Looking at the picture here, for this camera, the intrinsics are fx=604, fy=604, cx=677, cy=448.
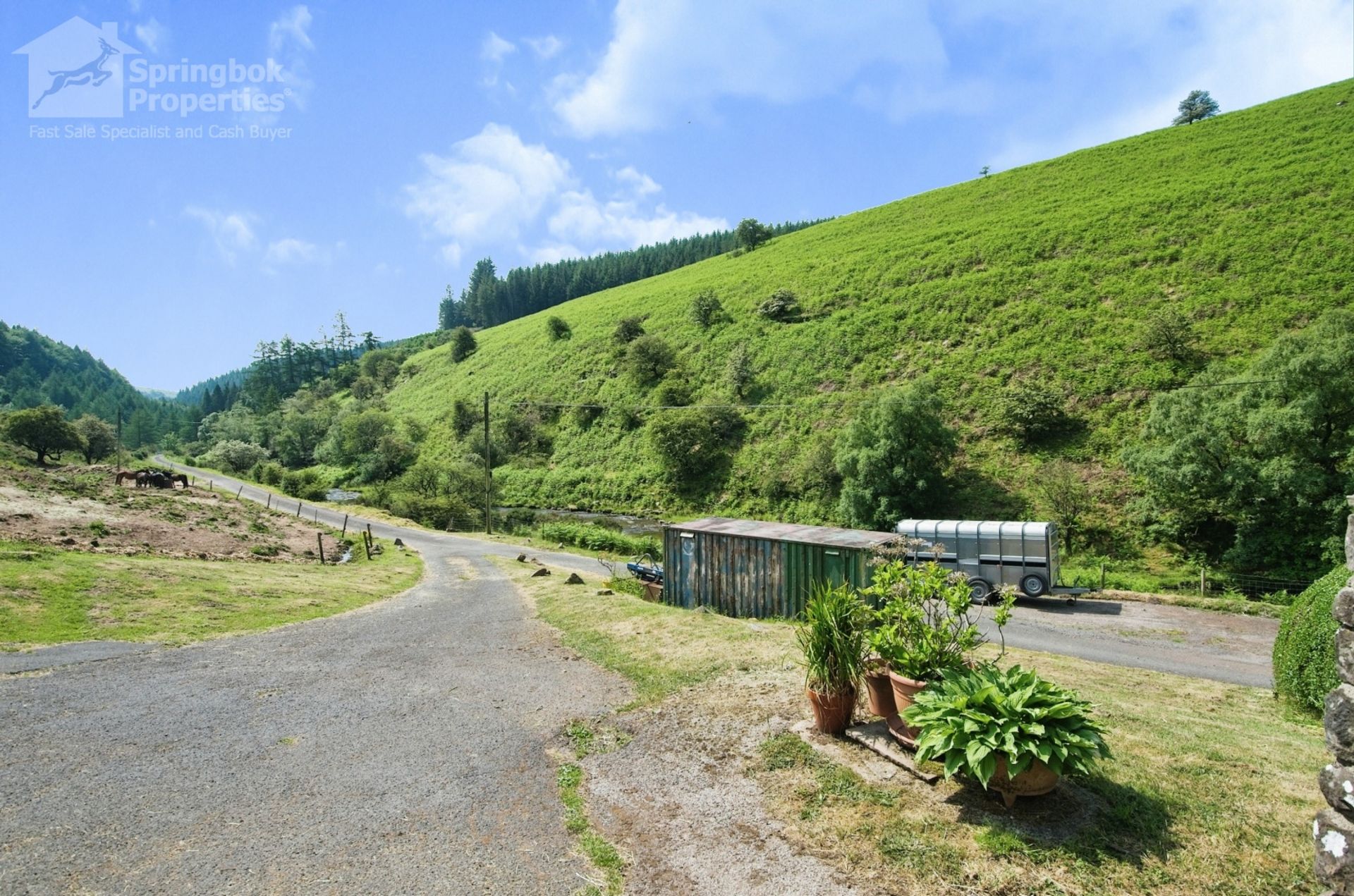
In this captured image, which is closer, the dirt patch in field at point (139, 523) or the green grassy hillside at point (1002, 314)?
the dirt patch in field at point (139, 523)

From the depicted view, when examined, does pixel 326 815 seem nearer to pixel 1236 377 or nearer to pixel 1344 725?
pixel 1344 725

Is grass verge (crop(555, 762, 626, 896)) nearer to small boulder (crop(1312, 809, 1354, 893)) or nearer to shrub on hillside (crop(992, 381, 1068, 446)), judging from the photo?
small boulder (crop(1312, 809, 1354, 893))

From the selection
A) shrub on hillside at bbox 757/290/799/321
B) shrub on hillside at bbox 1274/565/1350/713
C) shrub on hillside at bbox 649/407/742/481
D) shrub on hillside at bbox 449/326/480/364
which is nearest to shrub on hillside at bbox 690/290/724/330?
shrub on hillside at bbox 757/290/799/321

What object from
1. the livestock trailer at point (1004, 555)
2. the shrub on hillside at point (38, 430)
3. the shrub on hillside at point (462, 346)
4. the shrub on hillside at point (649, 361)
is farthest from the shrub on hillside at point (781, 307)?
the shrub on hillside at point (38, 430)

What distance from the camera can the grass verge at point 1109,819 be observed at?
4238 millimetres

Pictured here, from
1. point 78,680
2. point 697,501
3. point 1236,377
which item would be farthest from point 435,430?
point 1236,377

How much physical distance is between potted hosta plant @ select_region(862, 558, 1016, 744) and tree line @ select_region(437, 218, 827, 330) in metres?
114

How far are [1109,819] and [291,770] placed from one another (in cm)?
788

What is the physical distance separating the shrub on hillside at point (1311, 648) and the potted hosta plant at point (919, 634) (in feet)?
20.1

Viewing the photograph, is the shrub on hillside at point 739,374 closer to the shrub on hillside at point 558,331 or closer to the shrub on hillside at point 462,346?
the shrub on hillside at point 558,331

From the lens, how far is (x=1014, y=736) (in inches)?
184

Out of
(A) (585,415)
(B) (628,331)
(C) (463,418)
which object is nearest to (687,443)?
(A) (585,415)

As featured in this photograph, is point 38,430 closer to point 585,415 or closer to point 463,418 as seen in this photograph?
point 463,418

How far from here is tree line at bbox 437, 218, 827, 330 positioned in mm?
121812
